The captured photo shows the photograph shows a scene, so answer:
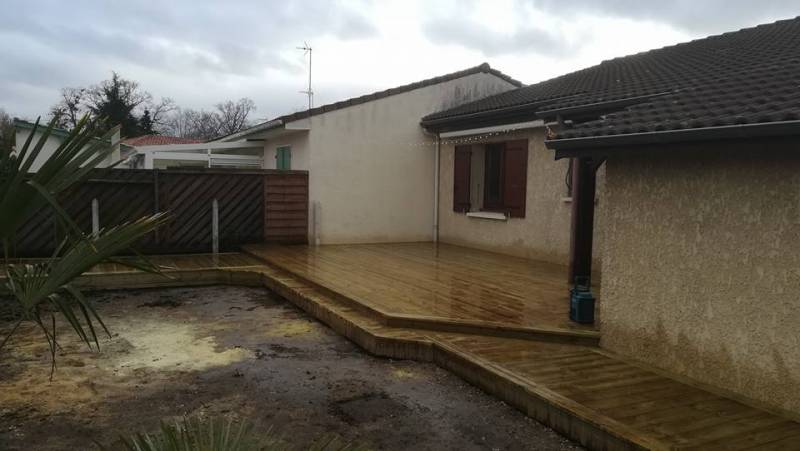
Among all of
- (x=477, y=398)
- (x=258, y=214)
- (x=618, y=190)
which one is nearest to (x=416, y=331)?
(x=477, y=398)

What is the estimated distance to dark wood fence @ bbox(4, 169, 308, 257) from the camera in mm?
10219

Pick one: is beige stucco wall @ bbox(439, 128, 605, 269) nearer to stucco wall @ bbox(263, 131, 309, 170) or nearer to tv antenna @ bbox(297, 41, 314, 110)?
stucco wall @ bbox(263, 131, 309, 170)

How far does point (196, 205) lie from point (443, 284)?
19.1ft

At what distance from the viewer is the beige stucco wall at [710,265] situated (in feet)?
12.1

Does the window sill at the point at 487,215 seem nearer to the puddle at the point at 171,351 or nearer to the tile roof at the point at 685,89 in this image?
the tile roof at the point at 685,89

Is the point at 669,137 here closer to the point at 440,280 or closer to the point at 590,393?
the point at 590,393

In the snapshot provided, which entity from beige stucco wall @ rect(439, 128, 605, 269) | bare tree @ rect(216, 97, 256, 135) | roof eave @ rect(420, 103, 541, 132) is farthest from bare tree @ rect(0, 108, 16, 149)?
bare tree @ rect(216, 97, 256, 135)

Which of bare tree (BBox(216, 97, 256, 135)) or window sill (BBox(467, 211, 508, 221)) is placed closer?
window sill (BBox(467, 211, 508, 221))

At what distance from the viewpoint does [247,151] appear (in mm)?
18906

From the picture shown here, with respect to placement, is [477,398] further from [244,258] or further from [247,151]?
[247,151]

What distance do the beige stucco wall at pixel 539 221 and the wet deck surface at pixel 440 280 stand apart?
260mm

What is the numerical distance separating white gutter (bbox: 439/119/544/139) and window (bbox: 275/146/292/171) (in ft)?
11.7

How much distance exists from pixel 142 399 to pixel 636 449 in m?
3.51

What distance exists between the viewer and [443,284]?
771 centimetres
